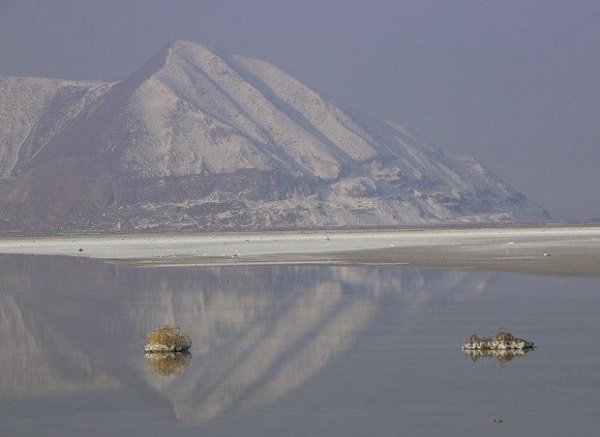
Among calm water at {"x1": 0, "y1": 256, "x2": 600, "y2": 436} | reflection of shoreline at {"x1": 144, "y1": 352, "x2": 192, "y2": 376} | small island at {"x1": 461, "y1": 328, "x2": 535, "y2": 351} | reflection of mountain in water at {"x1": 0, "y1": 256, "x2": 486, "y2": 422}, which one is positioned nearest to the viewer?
calm water at {"x1": 0, "y1": 256, "x2": 600, "y2": 436}

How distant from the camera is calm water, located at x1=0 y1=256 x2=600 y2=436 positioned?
17047 mm

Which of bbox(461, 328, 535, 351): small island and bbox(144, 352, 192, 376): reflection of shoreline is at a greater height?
bbox(144, 352, 192, 376): reflection of shoreline

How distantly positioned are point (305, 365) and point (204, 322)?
8707mm

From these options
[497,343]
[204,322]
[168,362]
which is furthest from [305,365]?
[204,322]

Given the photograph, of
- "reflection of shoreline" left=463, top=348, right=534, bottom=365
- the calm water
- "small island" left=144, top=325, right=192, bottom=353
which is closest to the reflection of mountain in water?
the calm water

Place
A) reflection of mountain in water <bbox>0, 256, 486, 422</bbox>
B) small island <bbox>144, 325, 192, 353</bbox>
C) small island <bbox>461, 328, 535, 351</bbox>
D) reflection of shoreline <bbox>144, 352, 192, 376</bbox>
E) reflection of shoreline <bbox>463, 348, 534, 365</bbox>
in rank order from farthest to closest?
small island <bbox>144, 325, 192, 353</bbox>, small island <bbox>461, 328, 535, 351</bbox>, reflection of shoreline <bbox>463, 348, 534, 365</bbox>, reflection of shoreline <bbox>144, 352, 192, 376</bbox>, reflection of mountain in water <bbox>0, 256, 486, 422</bbox>

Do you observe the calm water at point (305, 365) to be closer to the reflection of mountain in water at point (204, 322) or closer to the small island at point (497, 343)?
the reflection of mountain in water at point (204, 322)

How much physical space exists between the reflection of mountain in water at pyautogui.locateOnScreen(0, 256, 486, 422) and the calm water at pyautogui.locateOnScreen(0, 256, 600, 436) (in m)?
0.06

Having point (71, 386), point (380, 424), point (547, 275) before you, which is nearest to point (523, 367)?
point (380, 424)

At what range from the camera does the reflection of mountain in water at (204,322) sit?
67.7ft

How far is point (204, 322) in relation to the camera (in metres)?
30.4

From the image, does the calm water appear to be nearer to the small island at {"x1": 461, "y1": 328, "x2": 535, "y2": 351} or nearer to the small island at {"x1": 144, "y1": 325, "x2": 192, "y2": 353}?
the small island at {"x1": 461, "y1": 328, "x2": 535, "y2": 351}

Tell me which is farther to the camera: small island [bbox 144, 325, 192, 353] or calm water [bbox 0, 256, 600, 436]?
small island [bbox 144, 325, 192, 353]

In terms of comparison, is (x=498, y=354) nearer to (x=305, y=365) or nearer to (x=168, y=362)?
(x=305, y=365)
